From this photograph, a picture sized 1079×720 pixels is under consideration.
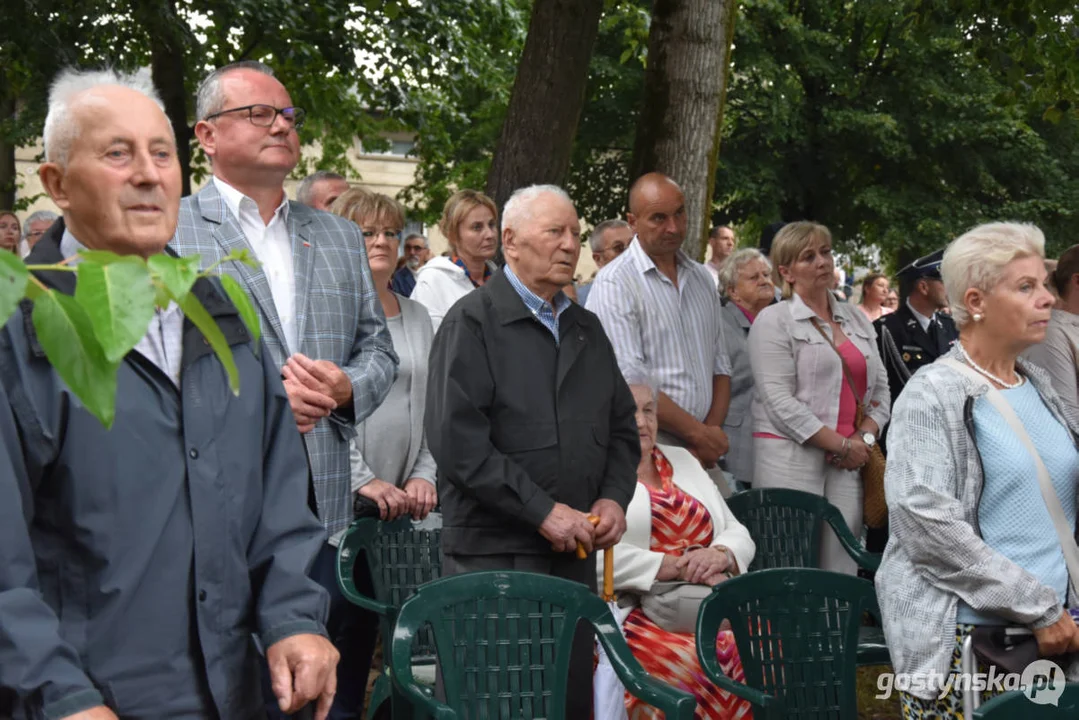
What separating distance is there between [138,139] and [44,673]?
38.7 inches

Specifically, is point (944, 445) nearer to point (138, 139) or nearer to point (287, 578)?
point (287, 578)

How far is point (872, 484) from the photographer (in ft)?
21.8

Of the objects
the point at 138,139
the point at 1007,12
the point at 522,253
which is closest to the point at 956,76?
the point at 1007,12

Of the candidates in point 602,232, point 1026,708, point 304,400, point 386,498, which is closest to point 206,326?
point 1026,708

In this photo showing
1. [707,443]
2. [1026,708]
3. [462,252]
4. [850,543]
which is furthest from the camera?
[462,252]

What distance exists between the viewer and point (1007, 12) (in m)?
8.14

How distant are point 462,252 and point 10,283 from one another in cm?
561

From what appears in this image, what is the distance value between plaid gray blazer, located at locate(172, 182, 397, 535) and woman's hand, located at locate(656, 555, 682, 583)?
1265 millimetres

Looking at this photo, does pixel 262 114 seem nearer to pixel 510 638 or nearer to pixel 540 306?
pixel 540 306

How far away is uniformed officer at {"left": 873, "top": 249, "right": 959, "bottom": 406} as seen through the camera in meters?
8.31

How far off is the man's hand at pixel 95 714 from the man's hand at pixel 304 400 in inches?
57.1

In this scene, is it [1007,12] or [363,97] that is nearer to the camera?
[1007,12]

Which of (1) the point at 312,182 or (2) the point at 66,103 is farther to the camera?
(1) the point at 312,182

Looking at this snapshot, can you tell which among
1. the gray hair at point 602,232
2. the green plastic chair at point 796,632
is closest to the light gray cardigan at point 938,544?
the green plastic chair at point 796,632
